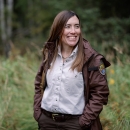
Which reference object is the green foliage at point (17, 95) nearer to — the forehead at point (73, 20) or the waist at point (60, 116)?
the waist at point (60, 116)

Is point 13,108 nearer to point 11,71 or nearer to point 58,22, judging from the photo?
point 11,71

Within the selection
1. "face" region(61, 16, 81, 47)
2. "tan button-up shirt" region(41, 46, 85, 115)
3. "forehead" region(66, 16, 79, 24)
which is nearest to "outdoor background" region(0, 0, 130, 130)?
"tan button-up shirt" region(41, 46, 85, 115)

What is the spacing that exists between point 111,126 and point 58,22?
1.63 metres

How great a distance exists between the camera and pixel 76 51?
8.90ft

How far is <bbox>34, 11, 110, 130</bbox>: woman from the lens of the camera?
2600 mm

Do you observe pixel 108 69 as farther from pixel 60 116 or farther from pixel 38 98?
pixel 60 116

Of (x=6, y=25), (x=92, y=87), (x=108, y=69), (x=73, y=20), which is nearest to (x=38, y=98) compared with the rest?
(x=92, y=87)

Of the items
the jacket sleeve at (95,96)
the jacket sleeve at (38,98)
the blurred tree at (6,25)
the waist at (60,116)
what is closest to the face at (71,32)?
the jacket sleeve at (95,96)

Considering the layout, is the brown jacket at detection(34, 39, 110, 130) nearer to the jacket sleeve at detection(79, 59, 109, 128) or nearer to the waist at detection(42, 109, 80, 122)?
the jacket sleeve at detection(79, 59, 109, 128)

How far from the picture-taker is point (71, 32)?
269 cm

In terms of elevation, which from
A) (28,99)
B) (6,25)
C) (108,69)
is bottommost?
(28,99)

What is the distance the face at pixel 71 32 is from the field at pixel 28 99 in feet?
4.04

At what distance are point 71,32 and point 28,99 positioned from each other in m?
2.59

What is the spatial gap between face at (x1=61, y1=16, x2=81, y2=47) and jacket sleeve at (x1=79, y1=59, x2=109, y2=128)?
0.34m
